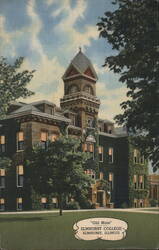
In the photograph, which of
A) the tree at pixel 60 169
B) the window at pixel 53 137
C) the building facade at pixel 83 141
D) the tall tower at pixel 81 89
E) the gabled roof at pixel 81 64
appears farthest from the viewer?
the window at pixel 53 137

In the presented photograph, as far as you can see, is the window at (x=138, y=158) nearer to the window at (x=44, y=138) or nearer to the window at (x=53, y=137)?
the window at (x=53, y=137)

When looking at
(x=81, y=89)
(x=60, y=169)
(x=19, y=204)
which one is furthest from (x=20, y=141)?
(x=81, y=89)

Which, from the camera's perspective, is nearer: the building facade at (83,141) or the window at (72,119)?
the building facade at (83,141)

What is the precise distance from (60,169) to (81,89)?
2.48 meters

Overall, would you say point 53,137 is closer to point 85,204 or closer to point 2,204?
point 85,204

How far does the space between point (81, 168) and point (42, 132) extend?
1.50 metres

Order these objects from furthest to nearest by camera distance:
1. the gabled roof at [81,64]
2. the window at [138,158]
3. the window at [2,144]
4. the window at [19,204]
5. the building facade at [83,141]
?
the window at [2,144]
the window at [19,204]
the building facade at [83,141]
the window at [138,158]
the gabled roof at [81,64]

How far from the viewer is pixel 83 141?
39.3 ft

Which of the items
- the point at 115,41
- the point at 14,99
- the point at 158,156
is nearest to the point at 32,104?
the point at 14,99

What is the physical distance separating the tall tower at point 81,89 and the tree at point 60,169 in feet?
2.67

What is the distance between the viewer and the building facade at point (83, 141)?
1102 centimetres

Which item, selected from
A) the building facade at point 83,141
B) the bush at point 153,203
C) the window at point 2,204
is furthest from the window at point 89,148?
the window at point 2,204

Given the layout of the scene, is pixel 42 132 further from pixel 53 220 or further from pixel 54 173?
pixel 53 220

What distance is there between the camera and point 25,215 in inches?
443
